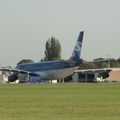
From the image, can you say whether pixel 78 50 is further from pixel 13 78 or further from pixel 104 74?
pixel 104 74

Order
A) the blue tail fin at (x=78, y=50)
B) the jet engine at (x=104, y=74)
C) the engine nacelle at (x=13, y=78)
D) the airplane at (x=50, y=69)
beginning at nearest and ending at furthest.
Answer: the airplane at (x=50, y=69) → the blue tail fin at (x=78, y=50) → the engine nacelle at (x=13, y=78) → the jet engine at (x=104, y=74)

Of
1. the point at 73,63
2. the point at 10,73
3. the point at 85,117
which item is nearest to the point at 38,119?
the point at 85,117

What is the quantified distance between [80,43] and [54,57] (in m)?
76.6

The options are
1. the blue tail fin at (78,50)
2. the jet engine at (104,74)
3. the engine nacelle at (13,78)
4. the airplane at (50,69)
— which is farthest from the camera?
the jet engine at (104,74)

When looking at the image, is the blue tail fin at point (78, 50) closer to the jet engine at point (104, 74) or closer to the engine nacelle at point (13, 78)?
the engine nacelle at point (13, 78)

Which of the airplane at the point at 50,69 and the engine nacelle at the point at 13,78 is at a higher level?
the airplane at the point at 50,69

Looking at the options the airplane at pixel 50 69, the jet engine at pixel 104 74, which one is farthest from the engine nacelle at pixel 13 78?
the jet engine at pixel 104 74

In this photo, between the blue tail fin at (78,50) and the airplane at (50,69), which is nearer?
the airplane at (50,69)

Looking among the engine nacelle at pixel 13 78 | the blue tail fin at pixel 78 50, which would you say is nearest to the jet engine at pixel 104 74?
the blue tail fin at pixel 78 50

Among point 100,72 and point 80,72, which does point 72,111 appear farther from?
point 80,72

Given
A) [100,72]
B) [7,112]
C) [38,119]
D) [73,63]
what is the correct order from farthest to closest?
[100,72]
[73,63]
[7,112]
[38,119]

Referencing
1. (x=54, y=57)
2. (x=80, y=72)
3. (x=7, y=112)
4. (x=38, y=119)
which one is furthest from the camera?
(x=54, y=57)

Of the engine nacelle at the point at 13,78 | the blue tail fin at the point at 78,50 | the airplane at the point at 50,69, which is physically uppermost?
the blue tail fin at the point at 78,50

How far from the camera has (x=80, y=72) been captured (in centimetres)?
15750
